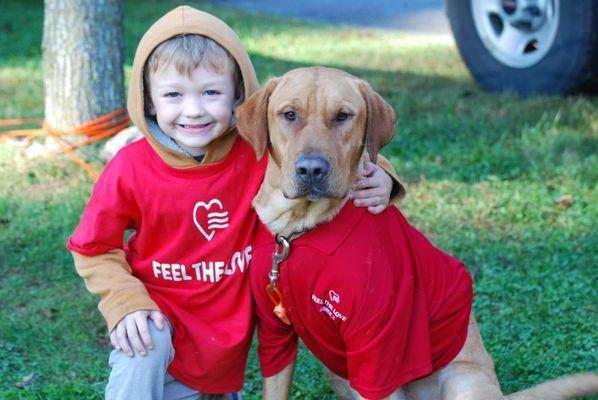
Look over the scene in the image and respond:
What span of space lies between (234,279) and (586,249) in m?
2.49

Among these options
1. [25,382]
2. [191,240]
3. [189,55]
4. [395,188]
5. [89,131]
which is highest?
[189,55]

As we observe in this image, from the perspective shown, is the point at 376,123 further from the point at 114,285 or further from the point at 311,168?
the point at 114,285

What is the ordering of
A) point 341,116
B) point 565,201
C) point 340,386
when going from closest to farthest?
point 341,116 < point 340,386 < point 565,201

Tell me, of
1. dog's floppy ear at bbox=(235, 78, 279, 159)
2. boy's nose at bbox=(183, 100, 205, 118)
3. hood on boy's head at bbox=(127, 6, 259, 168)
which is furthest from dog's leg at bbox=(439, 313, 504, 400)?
boy's nose at bbox=(183, 100, 205, 118)

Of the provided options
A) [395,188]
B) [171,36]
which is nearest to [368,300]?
[395,188]

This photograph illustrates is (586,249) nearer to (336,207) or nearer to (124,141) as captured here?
(336,207)

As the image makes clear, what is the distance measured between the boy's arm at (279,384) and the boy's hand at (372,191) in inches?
30.0

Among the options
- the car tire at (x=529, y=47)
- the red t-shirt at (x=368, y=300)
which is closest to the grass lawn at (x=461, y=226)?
the car tire at (x=529, y=47)

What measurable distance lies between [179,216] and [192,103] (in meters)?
0.43

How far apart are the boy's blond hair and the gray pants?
971mm

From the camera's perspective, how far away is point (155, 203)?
3230 mm

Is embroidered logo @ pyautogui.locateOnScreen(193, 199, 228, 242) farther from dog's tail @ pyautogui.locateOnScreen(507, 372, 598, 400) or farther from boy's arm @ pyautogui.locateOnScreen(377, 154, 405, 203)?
dog's tail @ pyautogui.locateOnScreen(507, 372, 598, 400)

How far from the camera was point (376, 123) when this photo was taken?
3232 mm

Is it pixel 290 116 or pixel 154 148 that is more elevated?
pixel 290 116
